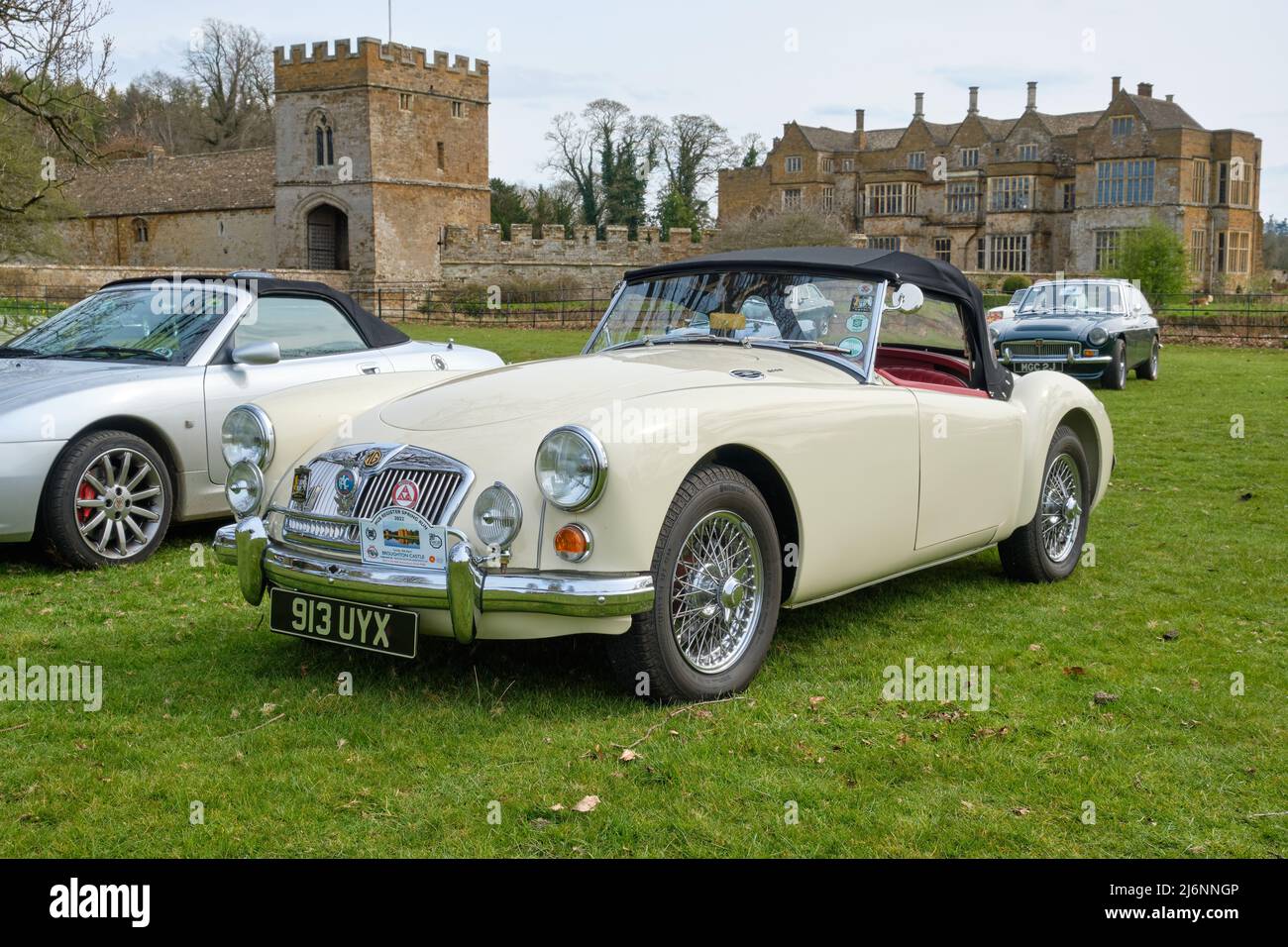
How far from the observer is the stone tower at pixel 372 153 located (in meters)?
60.1

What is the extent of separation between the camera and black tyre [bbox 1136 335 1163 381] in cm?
1997

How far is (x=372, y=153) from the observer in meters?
59.8

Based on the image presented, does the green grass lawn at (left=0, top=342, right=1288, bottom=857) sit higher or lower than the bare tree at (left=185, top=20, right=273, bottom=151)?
lower

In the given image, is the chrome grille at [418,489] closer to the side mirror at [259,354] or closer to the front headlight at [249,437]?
the front headlight at [249,437]

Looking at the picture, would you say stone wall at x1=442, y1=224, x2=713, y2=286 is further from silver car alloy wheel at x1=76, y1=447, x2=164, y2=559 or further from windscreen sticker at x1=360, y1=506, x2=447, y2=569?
windscreen sticker at x1=360, y1=506, x2=447, y2=569

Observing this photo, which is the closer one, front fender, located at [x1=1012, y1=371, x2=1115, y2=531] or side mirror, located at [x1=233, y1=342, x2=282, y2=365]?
front fender, located at [x1=1012, y1=371, x2=1115, y2=531]

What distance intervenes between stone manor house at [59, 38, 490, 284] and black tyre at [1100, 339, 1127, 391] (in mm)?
46972

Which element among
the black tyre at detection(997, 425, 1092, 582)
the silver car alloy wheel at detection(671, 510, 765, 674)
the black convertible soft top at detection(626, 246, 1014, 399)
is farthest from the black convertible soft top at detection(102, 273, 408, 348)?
the black tyre at detection(997, 425, 1092, 582)

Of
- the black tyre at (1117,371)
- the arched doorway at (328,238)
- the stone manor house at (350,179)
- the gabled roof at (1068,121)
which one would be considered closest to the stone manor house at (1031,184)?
the gabled roof at (1068,121)

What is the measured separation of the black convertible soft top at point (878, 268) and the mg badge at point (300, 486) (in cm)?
206

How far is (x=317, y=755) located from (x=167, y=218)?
68.7m

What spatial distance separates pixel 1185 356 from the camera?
2603 centimetres
